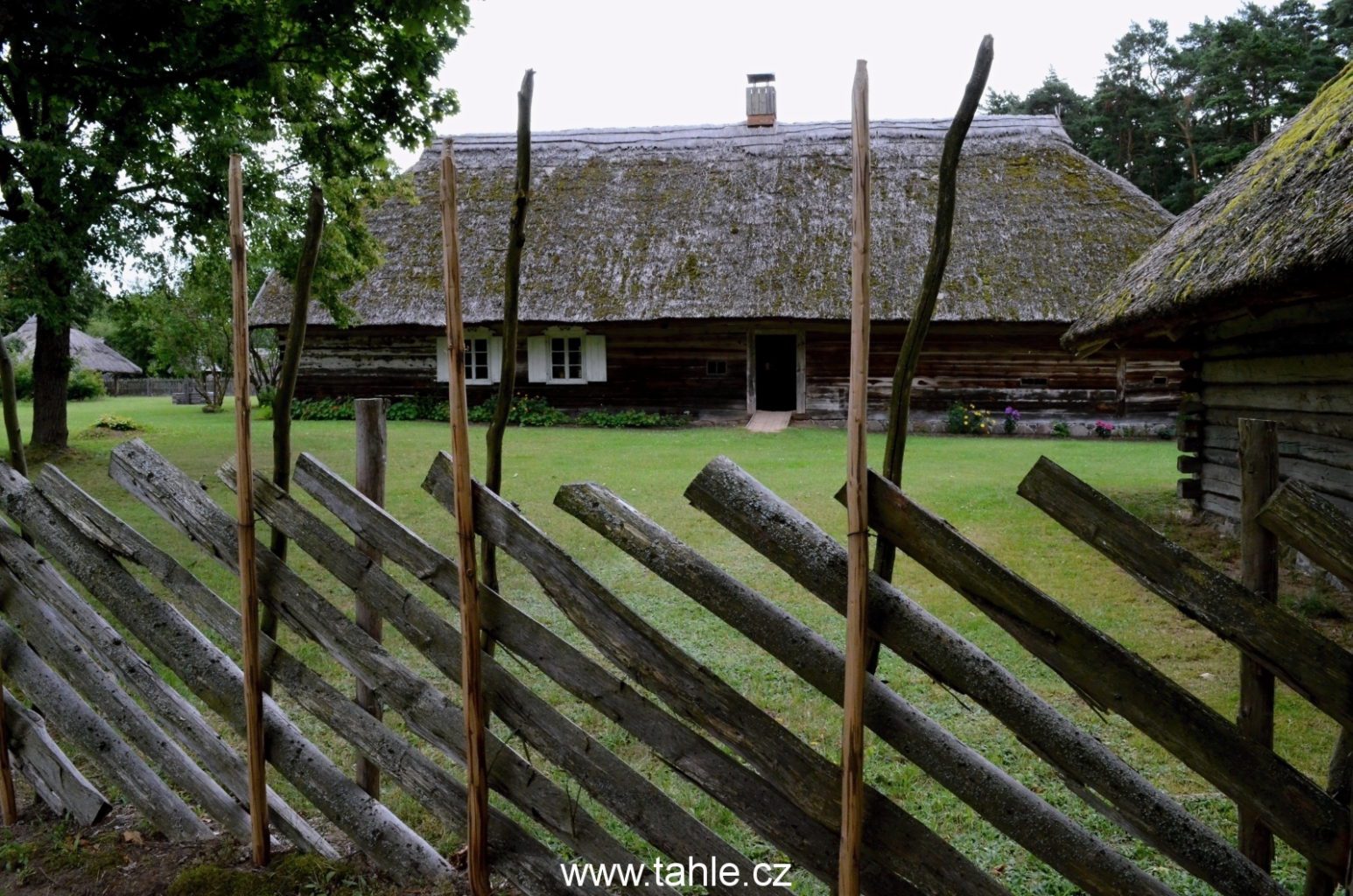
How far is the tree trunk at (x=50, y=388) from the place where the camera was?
11398 mm

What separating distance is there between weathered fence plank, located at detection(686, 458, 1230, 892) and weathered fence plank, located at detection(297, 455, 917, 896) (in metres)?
0.42

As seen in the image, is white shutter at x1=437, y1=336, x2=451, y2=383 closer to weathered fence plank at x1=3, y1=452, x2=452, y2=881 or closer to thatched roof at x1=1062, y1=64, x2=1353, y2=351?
thatched roof at x1=1062, y1=64, x2=1353, y2=351

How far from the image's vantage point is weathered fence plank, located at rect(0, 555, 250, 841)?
266 cm

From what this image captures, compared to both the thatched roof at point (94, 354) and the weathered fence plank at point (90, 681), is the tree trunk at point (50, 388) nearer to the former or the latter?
the weathered fence plank at point (90, 681)

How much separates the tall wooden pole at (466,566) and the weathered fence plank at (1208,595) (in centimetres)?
117

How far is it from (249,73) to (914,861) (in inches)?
325

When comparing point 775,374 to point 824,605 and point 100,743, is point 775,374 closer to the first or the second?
point 824,605

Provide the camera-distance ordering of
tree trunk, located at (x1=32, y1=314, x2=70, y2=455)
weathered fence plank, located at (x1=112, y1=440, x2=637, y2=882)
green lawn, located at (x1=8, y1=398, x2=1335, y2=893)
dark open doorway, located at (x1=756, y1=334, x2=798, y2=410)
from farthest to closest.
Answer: dark open doorway, located at (x1=756, y1=334, x2=798, y2=410), tree trunk, located at (x1=32, y1=314, x2=70, y2=455), green lawn, located at (x1=8, y1=398, x2=1335, y2=893), weathered fence plank, located at (x1=112, y1=440, x2=637, y2=882)

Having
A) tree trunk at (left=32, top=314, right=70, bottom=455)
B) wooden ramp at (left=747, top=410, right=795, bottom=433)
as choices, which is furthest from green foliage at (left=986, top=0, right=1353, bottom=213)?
tree trunk at (left=32, top=314, right=70, bottom=455)

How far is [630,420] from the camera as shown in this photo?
56.2 ft

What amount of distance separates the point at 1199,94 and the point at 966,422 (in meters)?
22.0

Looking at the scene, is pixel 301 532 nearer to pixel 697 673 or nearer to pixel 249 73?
pixel 697 673

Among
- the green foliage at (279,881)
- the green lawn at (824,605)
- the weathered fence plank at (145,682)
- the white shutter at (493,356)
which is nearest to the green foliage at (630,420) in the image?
the green lawn at (824,605)

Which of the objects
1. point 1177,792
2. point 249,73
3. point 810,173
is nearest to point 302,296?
point 1177,792
